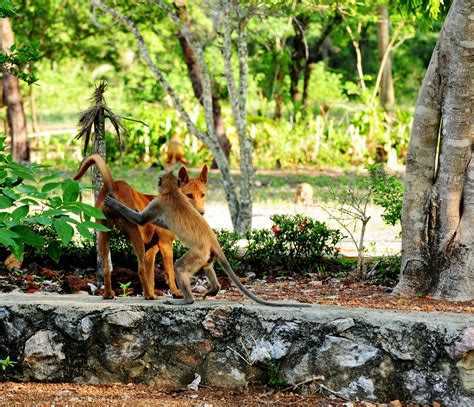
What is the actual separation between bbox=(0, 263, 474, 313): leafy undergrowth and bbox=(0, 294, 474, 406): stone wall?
833mm

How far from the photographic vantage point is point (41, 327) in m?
7.18

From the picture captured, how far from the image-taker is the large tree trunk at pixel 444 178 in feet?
26.7

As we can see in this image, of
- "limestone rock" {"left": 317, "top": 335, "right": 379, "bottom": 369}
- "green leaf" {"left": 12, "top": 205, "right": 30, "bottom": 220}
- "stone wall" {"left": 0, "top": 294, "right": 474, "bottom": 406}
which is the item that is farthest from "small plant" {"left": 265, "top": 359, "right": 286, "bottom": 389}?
"green leaf" {"left": 12, "top": 205, "right": 30, "bottom": 220}

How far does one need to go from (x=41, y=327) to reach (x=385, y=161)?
18.5 m

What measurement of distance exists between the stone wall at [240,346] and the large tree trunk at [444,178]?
1.37 metres

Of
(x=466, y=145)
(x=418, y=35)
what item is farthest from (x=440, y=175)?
(x=418, y=35)

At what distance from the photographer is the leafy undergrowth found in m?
7.92

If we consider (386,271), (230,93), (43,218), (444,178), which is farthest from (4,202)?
(230,93)

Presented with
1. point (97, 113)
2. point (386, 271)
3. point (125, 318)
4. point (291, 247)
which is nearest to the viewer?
point (125, 318)

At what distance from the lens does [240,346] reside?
6934mm

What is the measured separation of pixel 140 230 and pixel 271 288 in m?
1.95

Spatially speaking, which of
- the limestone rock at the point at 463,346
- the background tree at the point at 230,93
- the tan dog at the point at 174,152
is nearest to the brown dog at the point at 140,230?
the limestone rock at the point at 463,346

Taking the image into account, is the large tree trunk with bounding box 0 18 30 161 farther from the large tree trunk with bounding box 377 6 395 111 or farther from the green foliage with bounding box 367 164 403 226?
the green foliage with bounding box 367 164 403 226

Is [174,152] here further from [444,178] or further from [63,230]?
[63,230]
